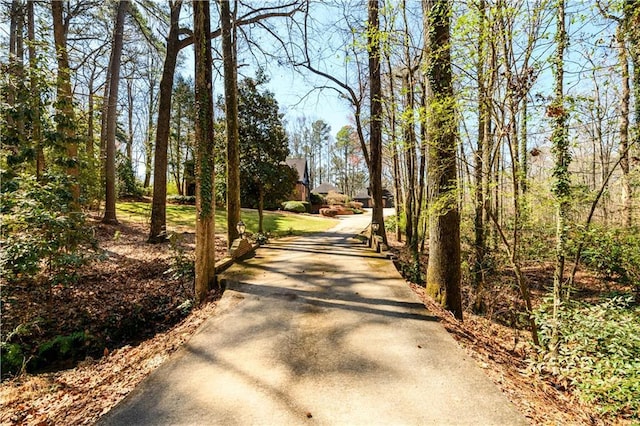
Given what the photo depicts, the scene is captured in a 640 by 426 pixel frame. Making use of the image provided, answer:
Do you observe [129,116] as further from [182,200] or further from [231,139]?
[231,139]

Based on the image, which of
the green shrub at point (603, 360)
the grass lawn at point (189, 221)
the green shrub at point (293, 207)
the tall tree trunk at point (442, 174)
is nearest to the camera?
the green shrub at point (603, 360)

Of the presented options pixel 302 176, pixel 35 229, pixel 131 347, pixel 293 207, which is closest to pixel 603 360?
pixel 131 347

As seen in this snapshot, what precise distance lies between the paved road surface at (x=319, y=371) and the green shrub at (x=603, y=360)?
1.23m

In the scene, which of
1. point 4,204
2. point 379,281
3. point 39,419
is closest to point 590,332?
point 379,281

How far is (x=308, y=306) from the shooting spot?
14.9 feet

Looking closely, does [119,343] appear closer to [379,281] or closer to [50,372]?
[50,372]

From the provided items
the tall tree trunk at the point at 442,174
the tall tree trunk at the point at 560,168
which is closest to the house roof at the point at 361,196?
the tall tree trunk at the point at 560,168

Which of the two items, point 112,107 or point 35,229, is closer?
point 35,229

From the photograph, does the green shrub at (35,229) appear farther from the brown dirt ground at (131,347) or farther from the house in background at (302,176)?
the house in background at (302,176)

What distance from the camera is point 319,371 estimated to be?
116 inches

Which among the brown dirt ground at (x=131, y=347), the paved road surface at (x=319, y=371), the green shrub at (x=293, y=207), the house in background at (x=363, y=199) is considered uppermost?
the house in background at (x=363, y=199)

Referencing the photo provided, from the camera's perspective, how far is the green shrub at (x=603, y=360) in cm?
287

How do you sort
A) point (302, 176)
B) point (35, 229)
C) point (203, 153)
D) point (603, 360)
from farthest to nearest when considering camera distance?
point (302, 176) → point (203, 153) → point (35, 229) → point (603, 360)

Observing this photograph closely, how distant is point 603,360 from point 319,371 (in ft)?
9.67
